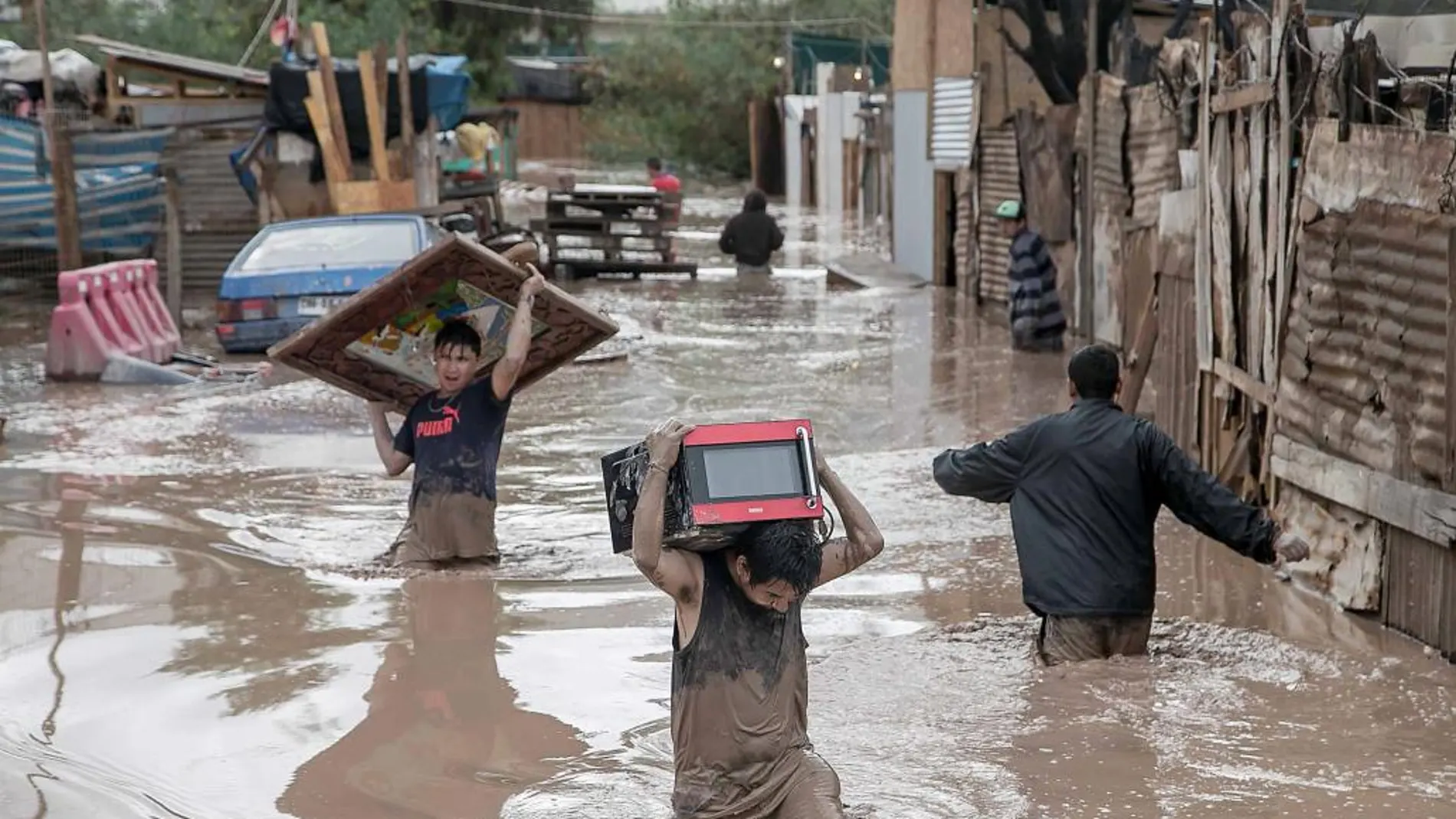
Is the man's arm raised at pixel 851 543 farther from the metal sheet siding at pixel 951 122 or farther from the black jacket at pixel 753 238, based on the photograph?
the black jacket at pixel 753 238

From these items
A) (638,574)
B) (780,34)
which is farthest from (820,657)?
(780,34)

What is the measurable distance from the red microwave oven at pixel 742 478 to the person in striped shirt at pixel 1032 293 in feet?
37.5

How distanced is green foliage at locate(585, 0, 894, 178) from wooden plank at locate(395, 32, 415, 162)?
34.4m

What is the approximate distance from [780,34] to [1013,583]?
5393 centimetres

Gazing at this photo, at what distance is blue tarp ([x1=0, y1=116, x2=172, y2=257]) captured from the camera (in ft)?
70.0

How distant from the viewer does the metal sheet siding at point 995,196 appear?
64.1 feet

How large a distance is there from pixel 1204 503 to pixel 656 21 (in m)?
61.7

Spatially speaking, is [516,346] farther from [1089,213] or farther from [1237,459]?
[1089,213]

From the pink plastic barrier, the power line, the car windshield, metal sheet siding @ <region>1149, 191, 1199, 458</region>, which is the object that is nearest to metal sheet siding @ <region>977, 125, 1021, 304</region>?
the car windshield

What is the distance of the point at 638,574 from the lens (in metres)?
8.68

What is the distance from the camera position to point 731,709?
4.91m

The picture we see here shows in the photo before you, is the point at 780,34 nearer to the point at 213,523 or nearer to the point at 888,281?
the point at 888,281

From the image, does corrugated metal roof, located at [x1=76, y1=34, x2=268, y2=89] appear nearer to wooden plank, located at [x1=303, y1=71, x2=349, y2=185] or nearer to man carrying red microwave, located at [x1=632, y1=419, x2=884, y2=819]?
wooden plank, located at [x1=303, y1=71, x2=349, y2=185]

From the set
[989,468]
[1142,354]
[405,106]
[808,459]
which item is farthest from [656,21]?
[808,459]
